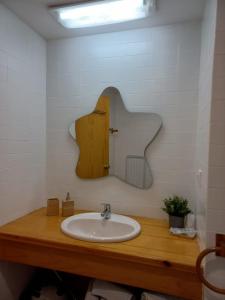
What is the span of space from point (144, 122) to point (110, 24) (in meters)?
0.75

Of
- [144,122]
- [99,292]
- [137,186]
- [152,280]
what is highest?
[144,122]

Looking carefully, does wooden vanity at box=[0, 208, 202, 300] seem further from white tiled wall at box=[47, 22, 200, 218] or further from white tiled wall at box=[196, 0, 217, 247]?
white tiled wall at box=[47, 22, 200, 218]

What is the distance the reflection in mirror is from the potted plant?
9.4 inches

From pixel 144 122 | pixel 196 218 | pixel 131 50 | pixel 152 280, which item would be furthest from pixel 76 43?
pixel 152 280

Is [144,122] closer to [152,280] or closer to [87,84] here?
[87,84]

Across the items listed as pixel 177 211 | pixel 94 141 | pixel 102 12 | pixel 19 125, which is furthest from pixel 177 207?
pixel 102 12

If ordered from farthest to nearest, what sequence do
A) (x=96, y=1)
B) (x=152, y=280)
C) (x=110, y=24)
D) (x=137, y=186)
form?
(x=137, y=186) → (x=110, y=24) → (x=96, y=1) → (x=152, y=280)

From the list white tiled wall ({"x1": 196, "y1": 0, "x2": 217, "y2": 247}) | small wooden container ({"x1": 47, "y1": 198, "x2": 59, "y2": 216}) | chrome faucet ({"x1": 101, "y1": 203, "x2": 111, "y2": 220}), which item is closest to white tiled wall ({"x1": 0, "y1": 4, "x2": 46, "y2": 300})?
small wooden container ({"x1": 47, "y1": 198, "x2": 59, "y2": 216})

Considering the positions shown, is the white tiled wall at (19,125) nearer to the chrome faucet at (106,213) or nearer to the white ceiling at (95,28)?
the white ceiling at (95,28)

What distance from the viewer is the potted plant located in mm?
1529

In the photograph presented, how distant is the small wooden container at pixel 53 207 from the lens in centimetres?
176

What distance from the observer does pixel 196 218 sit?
1.48 metres

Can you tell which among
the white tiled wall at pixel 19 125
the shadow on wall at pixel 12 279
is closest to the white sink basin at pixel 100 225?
the white tiled wall at pixel 19 125

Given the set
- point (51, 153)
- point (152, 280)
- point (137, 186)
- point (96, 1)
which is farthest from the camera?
point (51, 153)
